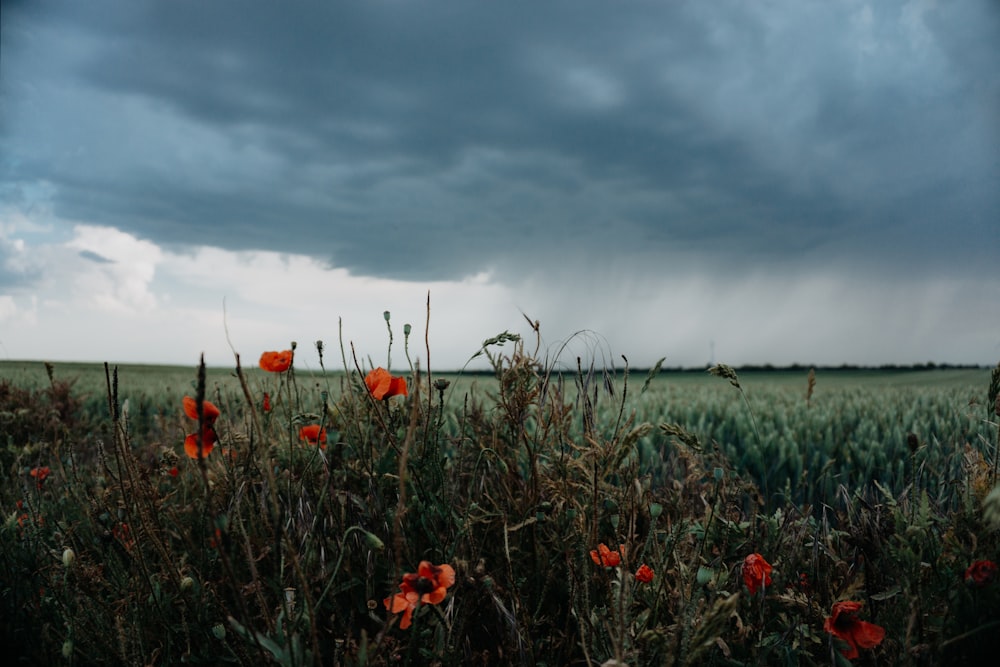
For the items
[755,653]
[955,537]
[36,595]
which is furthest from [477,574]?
[36,595]

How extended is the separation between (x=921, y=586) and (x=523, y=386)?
46.1 inches

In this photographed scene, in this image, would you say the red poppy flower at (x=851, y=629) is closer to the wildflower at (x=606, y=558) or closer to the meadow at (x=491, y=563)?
the meadow at (x=491, y=563)

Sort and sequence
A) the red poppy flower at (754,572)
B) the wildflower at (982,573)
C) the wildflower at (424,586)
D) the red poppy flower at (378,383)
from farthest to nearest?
the red poppy flower at (378,383)
the red poppy flower at (754,572)
the wildflower at (424,586)
the wildflower at (982,573)

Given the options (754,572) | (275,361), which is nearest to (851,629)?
(754,572)

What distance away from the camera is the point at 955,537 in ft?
5.03

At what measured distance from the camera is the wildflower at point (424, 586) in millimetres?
1378

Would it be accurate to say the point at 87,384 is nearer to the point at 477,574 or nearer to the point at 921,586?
the point at 477,574

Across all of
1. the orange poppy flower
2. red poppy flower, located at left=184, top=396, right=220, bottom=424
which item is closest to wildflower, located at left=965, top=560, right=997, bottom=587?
red poppy flower, located at left=184, top=396, right=220, bottom=424

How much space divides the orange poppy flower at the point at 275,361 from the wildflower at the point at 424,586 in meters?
1.02

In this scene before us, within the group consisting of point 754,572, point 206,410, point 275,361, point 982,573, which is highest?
point 275,361

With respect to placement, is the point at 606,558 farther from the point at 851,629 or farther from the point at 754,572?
the point at 851,629

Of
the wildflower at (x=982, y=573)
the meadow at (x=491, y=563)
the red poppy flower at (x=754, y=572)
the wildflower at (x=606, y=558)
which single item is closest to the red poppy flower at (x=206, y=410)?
the meadow at (x=491, y=563)

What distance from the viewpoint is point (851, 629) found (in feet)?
4.85

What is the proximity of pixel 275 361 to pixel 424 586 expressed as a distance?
1158 millimetres
